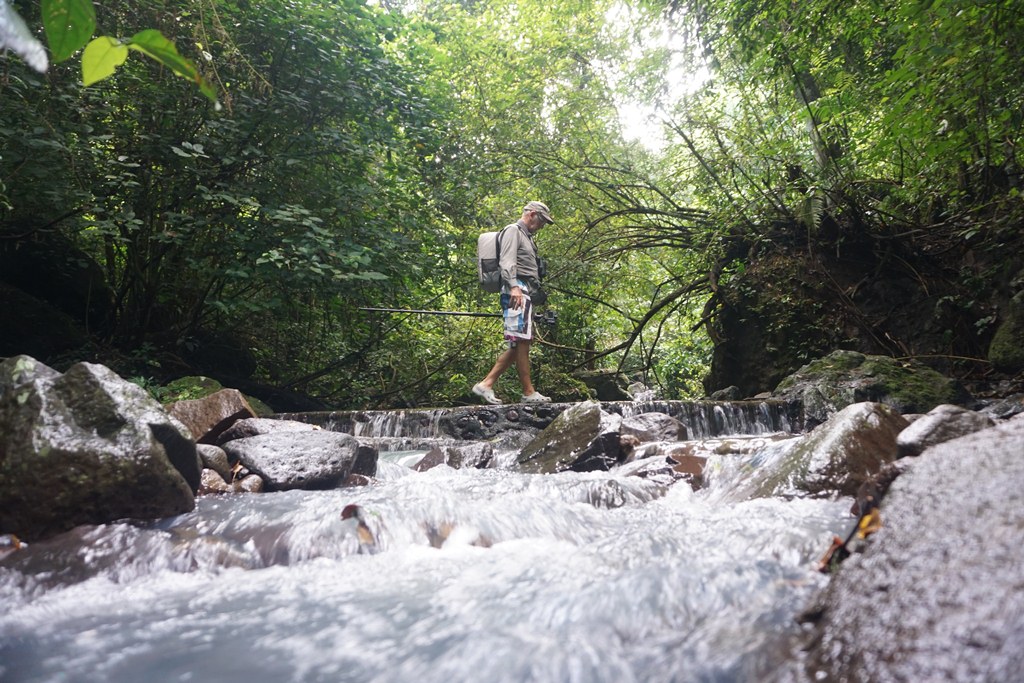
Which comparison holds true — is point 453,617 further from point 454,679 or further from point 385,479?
point 385,479

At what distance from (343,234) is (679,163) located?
5804 mm

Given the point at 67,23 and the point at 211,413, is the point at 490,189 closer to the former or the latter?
the point at 211,413

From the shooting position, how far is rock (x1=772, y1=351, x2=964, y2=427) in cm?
737

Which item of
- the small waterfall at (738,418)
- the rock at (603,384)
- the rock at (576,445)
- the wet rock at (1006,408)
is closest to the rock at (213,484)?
the rock at (576,445)

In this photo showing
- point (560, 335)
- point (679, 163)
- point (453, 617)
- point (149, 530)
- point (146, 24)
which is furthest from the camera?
point (560, 335)

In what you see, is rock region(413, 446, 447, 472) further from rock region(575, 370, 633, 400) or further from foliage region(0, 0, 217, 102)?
rock region(575, 370, 633, 400)

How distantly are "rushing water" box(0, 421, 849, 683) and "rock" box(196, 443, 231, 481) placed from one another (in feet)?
2.83

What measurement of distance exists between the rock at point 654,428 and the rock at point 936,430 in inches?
128

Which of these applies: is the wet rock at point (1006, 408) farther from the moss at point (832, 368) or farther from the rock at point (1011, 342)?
the moss at point (832, 368)

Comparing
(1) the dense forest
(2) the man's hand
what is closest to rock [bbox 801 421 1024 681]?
(1) the dense forest

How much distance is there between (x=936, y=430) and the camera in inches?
130

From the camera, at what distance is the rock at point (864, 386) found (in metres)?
7.37

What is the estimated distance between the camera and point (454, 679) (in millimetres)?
1718

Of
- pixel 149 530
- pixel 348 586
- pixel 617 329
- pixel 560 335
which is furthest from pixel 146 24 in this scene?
pixel 617 329
